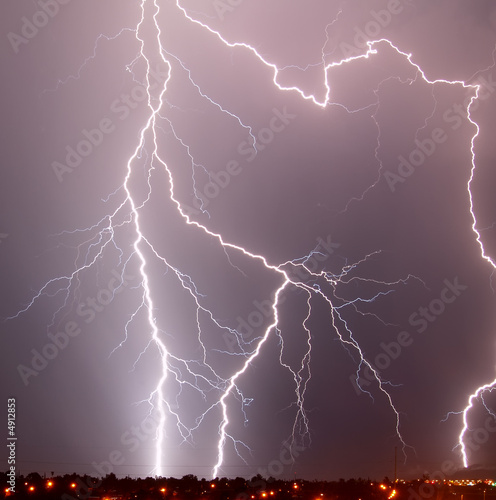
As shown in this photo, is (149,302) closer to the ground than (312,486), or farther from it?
farther from it

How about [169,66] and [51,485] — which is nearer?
[169,66]

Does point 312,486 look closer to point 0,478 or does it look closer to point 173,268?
point 0,478

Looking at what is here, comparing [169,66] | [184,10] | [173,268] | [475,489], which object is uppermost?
[184,10]

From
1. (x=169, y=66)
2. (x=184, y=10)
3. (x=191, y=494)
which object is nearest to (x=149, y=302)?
(x=169, y=66)

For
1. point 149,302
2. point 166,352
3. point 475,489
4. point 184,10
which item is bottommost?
point 475,489

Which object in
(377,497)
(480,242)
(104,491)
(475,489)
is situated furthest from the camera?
(475,489)

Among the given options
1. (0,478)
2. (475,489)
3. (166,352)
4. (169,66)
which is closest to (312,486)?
(475,489)

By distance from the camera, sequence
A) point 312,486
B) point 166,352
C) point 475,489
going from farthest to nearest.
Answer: point 312,486, point 475,489, point 166,352

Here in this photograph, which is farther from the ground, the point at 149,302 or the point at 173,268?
the point at 173,268

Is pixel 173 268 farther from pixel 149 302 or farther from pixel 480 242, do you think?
pixel 480 242
